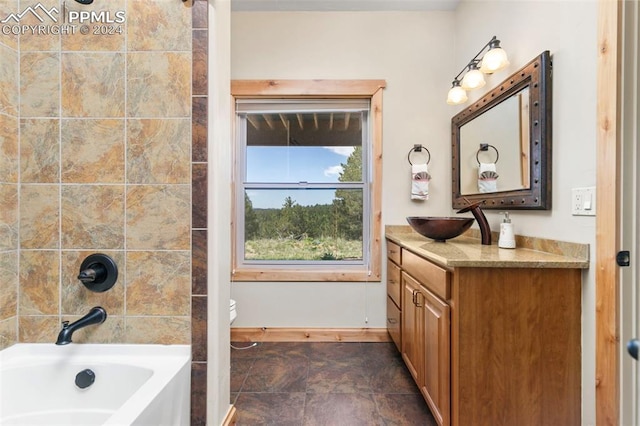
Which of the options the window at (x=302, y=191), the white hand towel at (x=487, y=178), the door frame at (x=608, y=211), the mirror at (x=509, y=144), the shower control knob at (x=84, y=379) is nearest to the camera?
the door frame at (x=608, y=211)

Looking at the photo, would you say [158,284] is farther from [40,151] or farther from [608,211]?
[608,211]

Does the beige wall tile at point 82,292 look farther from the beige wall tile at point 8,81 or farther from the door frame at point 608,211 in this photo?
the door frame at point 608,211

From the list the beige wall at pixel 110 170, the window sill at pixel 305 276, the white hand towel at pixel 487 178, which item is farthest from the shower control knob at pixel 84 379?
the white hand towel at pixel 487 178

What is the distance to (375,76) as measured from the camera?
2600 millimetres

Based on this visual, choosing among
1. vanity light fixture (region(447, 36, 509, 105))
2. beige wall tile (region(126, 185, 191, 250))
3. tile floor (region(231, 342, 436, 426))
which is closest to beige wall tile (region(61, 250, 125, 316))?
beige wall tile (region(126, 185, 191, 250))

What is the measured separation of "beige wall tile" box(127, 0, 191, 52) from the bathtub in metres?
1.22

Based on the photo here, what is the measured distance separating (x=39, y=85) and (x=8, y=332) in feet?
3.33

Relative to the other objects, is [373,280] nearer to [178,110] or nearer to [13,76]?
[178,110]

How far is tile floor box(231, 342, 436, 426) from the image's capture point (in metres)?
1.62

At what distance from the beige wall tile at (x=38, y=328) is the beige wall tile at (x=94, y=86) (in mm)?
851

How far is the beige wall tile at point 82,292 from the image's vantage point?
3.98 ft

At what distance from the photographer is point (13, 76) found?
1194mm

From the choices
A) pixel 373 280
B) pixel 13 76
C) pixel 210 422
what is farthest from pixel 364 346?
pixel 13 76

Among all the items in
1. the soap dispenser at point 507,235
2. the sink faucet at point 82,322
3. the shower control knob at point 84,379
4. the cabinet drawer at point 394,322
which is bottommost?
the cabinet drawer at point 394,322
